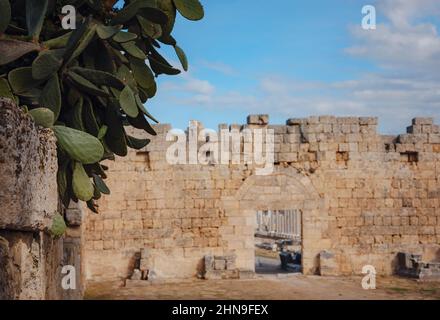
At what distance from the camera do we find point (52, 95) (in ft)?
9.45

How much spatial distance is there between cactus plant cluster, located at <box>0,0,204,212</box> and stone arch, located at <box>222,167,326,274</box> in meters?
9.34

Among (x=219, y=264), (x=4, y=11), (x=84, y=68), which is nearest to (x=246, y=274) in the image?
(x=219, y=264)

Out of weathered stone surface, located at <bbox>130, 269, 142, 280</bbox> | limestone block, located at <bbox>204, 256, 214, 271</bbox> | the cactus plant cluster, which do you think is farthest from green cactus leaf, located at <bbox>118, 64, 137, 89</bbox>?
limestone block, located at <bbox>204, 256, 214, 271</bbox>

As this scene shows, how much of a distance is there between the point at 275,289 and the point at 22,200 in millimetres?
9796

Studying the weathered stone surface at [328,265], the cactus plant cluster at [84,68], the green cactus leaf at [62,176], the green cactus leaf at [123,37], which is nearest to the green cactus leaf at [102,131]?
the cactus plant cluster at [84,68]

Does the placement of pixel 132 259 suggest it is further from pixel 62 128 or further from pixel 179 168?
pixel 62 128

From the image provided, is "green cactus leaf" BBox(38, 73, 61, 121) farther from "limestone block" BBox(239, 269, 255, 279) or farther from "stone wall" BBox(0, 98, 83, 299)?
"limestone block" BBox(239, 269, 255, 279)

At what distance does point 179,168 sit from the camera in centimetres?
1300

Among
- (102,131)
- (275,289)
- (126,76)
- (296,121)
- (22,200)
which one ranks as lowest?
(275,289)

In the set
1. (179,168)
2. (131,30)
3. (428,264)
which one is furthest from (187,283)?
(131,30)

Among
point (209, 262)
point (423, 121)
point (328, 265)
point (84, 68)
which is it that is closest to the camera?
point (84, 68)

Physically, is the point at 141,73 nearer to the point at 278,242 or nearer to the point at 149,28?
the point at 149,28

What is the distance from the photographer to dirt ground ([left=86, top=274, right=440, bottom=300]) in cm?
1057

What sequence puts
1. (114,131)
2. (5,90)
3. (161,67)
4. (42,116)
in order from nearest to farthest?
(42,116) → (5,90) → (114,131) → (161,67)
